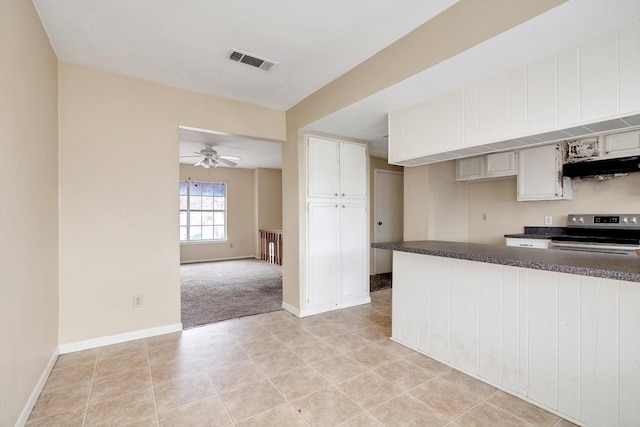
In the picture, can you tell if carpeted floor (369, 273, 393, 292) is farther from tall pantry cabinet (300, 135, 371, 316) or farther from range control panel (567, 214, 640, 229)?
range control panel (567, 214, 640, 229)

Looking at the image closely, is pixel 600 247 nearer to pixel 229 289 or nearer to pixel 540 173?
pixel 540 173

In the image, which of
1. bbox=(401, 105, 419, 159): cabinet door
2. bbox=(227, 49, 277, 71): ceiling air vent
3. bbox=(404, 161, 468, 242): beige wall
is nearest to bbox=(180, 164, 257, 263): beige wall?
bbox=(404, 161, 468, 242): beige wall

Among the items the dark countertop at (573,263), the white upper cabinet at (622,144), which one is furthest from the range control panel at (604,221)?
the dark countertop at (573,263)

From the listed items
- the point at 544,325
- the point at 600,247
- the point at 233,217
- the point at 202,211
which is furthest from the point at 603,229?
the point at 202,211

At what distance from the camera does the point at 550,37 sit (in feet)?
5.48

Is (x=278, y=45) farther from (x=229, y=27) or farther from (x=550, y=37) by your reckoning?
(x=550, y=37)

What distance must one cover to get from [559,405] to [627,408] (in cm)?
31

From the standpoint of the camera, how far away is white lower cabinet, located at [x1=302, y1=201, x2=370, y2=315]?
3.69m

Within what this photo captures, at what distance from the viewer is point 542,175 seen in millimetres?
3666

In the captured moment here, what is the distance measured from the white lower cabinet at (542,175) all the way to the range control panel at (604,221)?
0.28 meters

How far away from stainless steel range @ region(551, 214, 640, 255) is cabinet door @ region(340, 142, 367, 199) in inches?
92.1

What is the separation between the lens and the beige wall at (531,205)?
3271 millimetres

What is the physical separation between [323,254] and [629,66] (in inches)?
118

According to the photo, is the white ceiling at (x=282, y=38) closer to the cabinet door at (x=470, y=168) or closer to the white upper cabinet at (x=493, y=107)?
the white upper cabinet at (x=493, y=107)
